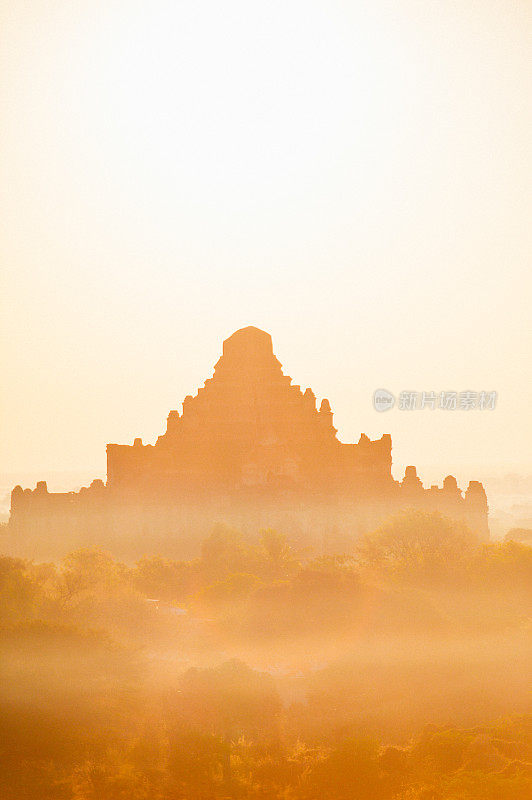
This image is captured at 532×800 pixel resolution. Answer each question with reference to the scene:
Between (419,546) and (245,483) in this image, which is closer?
(419,546)

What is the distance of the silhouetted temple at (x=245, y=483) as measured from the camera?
3158 inches

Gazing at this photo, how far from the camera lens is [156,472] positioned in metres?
84.0

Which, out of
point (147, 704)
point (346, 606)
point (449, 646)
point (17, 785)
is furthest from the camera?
point (346, 606)

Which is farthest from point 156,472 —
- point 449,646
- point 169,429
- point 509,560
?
point 449,646

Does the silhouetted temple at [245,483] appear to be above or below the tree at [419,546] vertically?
above

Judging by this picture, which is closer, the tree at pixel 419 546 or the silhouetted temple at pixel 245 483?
the tree at pixel 419 546

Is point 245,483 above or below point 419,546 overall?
above

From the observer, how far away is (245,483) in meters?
80.8

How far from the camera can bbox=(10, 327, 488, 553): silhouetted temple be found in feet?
263

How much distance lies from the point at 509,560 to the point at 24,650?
27642mm

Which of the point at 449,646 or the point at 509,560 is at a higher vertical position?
the point at 509,560

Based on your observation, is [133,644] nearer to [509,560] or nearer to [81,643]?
[81,643]

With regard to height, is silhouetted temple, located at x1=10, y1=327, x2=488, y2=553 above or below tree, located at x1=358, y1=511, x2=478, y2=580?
above

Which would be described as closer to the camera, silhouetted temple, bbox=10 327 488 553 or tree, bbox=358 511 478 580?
tree, bbox=358 511 478 580
